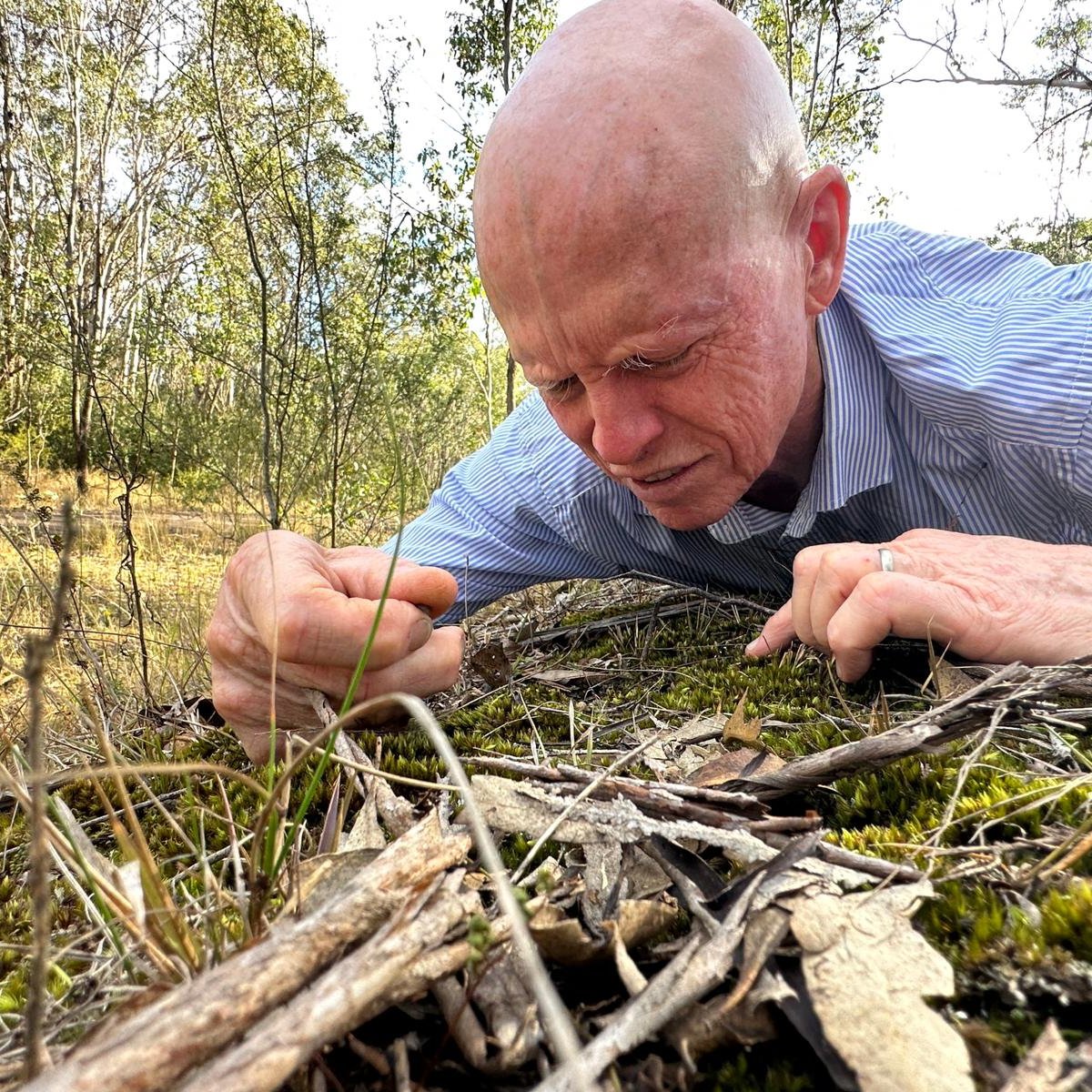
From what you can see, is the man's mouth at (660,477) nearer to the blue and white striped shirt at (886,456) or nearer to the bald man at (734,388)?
the bald man at (734,388)

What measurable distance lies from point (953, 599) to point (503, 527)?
1.91m

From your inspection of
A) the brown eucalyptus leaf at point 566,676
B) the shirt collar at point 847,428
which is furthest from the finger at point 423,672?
the shirt collar at point 847,428

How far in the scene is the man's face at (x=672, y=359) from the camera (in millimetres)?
2078

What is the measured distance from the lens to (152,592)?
6.77m

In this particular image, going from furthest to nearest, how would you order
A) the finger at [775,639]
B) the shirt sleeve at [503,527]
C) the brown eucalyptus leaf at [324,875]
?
the shirt sleeve at [503,527], the finger at [775,639], the brown eucalyptus leaf at [324,875]

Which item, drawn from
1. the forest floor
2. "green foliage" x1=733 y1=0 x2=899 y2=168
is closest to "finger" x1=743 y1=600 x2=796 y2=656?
the forest floor

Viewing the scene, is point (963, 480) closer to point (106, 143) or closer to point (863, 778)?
point (863, 778)

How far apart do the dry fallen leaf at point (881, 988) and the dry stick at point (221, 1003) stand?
41 cm

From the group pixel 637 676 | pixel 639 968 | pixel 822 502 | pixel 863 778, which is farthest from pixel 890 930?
pixel 822 502

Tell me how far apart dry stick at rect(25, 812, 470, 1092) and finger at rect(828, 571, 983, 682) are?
4.54 feet

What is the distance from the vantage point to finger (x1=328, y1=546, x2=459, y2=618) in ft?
6.36

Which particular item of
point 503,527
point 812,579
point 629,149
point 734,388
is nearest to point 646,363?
point 734,388

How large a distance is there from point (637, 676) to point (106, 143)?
21.6m

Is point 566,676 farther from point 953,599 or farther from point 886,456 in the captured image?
point 886,456
